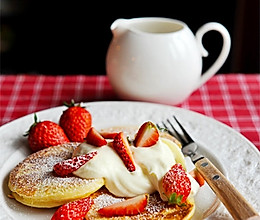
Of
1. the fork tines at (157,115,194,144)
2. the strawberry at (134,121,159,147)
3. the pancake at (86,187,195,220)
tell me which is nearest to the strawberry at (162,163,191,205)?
the pancake at (86,187,195,220)

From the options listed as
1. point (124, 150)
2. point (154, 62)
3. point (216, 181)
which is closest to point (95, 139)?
point (124, 150)

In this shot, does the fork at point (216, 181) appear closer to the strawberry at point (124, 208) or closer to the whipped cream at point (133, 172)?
the whipped cream at point (133, 172)

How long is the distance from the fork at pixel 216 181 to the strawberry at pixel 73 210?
12.2 inches

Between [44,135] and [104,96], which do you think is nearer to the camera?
[44,135]

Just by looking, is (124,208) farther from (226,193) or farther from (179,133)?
(179,133)

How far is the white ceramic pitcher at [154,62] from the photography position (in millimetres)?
1769

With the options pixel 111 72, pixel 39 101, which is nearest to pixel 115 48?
pixel 111 72

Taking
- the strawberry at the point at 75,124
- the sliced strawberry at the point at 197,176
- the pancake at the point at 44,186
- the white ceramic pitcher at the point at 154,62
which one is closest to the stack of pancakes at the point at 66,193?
the pancake at the point at 44,186

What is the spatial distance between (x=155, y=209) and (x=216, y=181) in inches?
6.6

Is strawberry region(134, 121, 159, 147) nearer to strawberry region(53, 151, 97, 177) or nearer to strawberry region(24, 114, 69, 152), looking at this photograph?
strawberry region(53, 151, 97, 177)

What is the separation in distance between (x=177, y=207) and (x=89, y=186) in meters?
0.22

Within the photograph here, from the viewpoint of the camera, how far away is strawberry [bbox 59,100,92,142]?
1561mm

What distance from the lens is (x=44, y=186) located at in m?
1.24

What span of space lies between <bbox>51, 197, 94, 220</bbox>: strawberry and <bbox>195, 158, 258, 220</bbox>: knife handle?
306 mm
